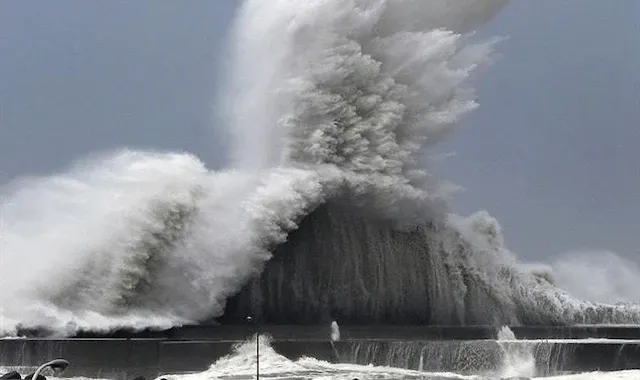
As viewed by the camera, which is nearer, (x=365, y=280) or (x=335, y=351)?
(x=335, y=351)

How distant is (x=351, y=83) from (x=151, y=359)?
10.2 m

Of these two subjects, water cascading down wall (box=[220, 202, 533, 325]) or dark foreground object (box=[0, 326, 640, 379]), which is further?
water cascading down wall (box=[220, 202, 533, 325])

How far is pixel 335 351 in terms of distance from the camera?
1894cm

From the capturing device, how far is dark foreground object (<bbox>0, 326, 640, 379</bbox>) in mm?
18219

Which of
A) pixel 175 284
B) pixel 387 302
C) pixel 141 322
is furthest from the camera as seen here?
pixel 387 302

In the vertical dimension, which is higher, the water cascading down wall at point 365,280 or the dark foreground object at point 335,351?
the water cascading down wall at point 365,280

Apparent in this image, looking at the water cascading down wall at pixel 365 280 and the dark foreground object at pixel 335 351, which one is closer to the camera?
the dark foreground object at pixel 335 351

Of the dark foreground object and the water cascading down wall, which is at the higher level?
the water cascading down wall

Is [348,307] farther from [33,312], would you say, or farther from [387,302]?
[33,312]

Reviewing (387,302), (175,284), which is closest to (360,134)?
(387,302)

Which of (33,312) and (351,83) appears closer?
(33,312)

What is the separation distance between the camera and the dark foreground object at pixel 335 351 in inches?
717

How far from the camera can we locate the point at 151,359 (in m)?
18.2

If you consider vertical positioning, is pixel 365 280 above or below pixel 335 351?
above
